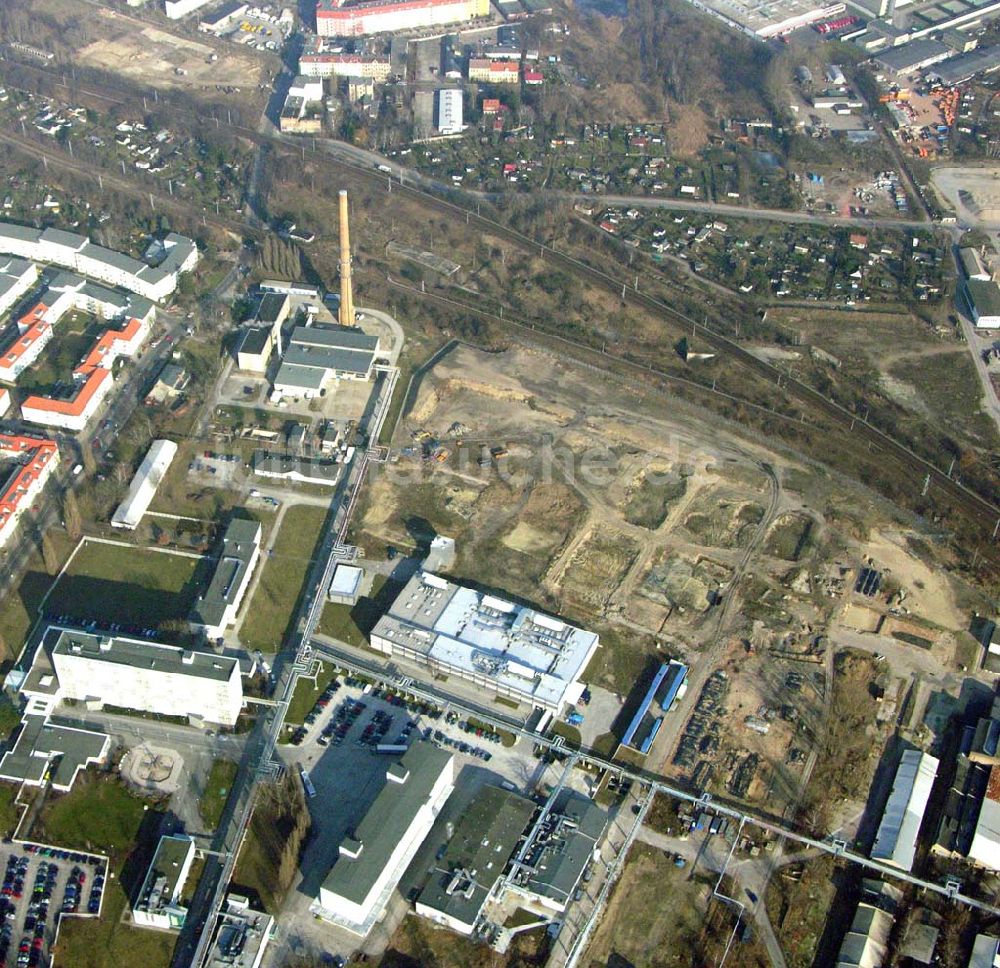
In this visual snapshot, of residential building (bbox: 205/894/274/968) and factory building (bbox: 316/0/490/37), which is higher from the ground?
factory building (bbox: 316/0/490/37)

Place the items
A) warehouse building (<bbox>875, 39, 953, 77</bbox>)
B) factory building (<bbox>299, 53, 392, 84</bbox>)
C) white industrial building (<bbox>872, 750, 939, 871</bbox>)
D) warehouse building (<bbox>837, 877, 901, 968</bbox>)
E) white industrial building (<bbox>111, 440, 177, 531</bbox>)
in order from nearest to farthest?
1. warehouse building (<bbox>837, 877, 901, 968</bbox>)
2. white industrial building (<bbox>872, 750, 939, 871</bbox>)
3. white industrial building (<bbox>111, 440, 177, 531</bbox>)
4. factory building (<bbox>299, 53, 392, 84</bbox>)
5. warehouse building (<bbox>875, 39, 953, 77</bbox>)

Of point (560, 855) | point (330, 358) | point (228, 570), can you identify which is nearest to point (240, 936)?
point (560, 855)

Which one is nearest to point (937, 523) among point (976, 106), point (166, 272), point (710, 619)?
point (710, 619)

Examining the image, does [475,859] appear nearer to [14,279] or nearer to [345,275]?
[345,275]

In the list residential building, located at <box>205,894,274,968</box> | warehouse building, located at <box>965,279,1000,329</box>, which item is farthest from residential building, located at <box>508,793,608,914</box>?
warehouse building, located at <box>965,279,1000,329</box>

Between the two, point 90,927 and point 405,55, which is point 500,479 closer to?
point 90,927

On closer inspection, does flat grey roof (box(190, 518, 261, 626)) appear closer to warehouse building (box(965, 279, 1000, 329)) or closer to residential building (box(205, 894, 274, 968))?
residential building (box(205, 894, 274, 968))
